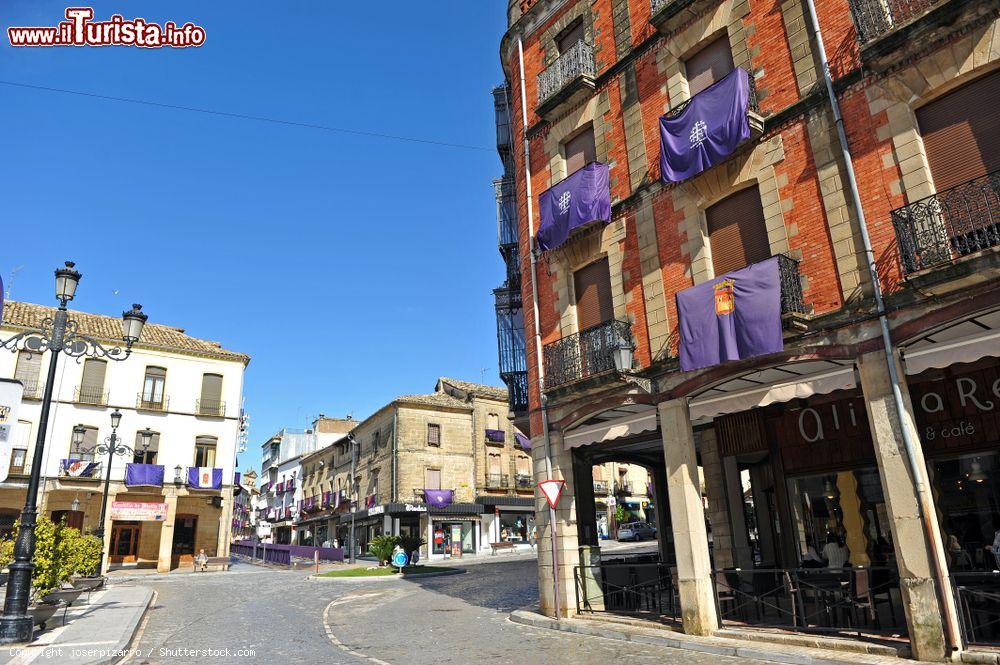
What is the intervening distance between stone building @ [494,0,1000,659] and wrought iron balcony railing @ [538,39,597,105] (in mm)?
75

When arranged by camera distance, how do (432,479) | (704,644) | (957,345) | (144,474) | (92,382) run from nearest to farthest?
(957,345) < (704,644) < (144,474) < (92,382) < (432,479)

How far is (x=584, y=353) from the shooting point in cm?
1448

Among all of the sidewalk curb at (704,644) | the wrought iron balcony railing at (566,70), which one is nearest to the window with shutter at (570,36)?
the wrought iron balcony railing at (566,70)

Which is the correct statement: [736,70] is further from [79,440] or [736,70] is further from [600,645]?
[79,440]

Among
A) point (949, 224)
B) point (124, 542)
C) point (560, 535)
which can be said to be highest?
point (949, 224)

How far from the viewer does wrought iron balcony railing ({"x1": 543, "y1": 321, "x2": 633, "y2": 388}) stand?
45.1 feet

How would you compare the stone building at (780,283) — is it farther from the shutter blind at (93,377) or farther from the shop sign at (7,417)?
the shutter blind at (93,377)

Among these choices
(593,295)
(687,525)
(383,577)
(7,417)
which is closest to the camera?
(7,417)

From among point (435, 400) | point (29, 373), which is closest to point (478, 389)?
point (435, 400)

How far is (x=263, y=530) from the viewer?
48.6m

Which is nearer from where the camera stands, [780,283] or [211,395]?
[780,283]

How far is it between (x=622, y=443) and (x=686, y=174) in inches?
283

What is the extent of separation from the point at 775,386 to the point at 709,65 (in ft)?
23.0

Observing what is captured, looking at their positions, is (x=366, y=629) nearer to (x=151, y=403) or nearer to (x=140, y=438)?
(x=140, y=438)
